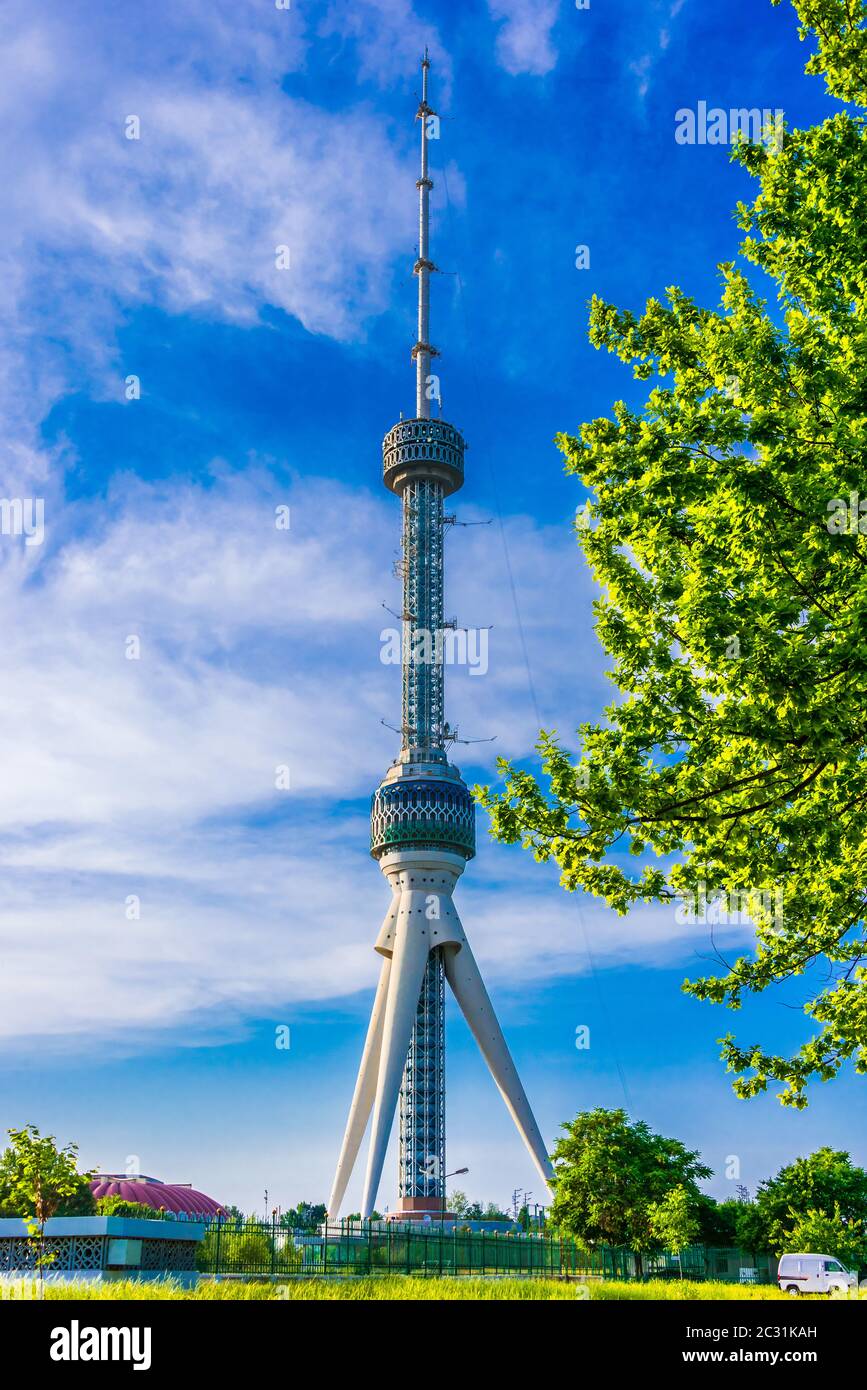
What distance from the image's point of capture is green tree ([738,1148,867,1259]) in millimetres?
78125

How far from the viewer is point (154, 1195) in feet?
326

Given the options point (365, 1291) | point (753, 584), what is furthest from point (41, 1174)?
point (753, 584)

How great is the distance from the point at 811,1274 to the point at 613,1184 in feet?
48.4

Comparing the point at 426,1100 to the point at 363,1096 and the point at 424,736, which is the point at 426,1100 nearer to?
the point at 363,1096

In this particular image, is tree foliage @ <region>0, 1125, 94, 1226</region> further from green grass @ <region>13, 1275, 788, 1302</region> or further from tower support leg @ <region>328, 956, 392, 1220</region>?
tower support leg @ <region>328, 956, 392, 1220</region>

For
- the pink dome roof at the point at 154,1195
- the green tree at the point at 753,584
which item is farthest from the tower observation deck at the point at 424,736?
the green tree at the point at 753,584

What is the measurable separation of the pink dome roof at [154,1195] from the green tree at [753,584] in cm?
8695

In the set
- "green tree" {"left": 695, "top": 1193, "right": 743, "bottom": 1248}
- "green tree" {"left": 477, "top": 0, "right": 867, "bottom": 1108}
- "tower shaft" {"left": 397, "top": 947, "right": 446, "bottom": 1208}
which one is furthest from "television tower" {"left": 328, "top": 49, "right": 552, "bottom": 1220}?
"green tree" {"left": 477, "top": 0, "right": 867, "bottom": 1108}

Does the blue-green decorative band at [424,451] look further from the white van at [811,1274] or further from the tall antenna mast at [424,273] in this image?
the white van at [811,1274]

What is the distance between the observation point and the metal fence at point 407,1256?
38.6 meters

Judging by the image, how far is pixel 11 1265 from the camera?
30406 mm
